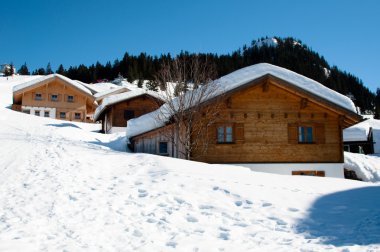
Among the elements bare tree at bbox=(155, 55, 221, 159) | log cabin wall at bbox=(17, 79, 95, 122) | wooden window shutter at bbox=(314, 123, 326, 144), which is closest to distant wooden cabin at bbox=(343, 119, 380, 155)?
wooden window shutter at bbox=(314, 123, 326, 144)

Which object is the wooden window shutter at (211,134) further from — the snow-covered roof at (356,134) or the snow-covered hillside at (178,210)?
the snow-covered roof at (356,134)

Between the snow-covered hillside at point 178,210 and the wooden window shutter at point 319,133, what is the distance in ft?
24.6

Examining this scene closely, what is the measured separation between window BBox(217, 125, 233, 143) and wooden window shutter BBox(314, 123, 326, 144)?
444 centimetres

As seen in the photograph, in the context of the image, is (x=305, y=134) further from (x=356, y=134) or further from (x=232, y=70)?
(x=232, y=70)

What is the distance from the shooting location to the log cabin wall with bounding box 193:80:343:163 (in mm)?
16641

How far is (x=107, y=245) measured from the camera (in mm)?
5453

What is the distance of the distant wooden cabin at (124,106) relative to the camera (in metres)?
34.4

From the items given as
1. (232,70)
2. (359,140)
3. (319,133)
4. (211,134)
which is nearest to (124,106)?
(211,134)

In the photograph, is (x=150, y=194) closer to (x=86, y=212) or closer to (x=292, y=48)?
(x=86, y=212)

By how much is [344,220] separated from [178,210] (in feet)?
10.6

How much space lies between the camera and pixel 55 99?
47.2 m

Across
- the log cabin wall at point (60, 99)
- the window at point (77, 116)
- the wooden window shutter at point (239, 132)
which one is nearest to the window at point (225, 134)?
the wooden window shutter at point (239, 132)

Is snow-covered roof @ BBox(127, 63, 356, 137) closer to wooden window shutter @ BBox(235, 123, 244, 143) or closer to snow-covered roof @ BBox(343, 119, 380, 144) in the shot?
wooden window shutter @ BBox(235, 123, 244, 143)

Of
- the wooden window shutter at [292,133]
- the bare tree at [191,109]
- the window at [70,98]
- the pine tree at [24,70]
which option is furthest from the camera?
the pine tree at [24,70]
